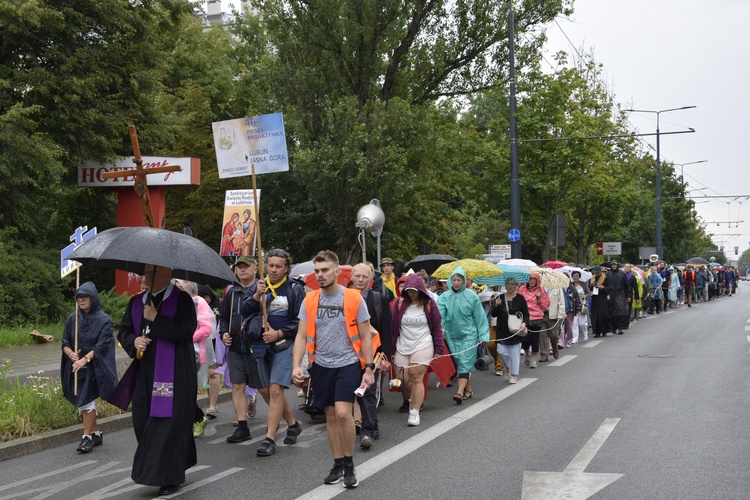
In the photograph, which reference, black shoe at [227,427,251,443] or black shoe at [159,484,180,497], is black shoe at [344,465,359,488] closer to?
black shoe at [159,484,180,497]

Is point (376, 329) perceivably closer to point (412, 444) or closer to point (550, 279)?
point (412, 444)

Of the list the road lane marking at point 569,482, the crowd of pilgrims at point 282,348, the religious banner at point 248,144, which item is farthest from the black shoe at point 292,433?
the religious banner at point 248,144

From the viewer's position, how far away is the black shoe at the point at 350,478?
6.49 metres

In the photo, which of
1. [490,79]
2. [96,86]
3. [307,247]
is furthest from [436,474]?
[490,79]

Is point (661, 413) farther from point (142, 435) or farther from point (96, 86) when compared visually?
point (96, 86)

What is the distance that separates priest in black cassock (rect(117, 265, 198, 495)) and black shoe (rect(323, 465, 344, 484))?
1013 mm

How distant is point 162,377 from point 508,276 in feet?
28.7

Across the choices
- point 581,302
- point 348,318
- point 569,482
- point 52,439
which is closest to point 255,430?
point 52,439

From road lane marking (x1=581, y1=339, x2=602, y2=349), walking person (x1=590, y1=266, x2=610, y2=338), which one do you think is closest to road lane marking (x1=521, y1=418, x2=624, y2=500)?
road lane marking (x1=581, y1=339, x2=602, y2=349)

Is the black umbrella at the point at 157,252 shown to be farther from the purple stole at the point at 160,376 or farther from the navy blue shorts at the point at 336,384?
the navy blue shorts at the point at 336,384

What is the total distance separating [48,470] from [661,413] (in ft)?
20.6

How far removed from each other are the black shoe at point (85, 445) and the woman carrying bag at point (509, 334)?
6.22 meters

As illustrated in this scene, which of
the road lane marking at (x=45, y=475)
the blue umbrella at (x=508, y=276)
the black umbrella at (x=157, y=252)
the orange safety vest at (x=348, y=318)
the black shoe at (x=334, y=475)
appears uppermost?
the black umbrella at (x=157, y=252)

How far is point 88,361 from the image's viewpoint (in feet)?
26.9
